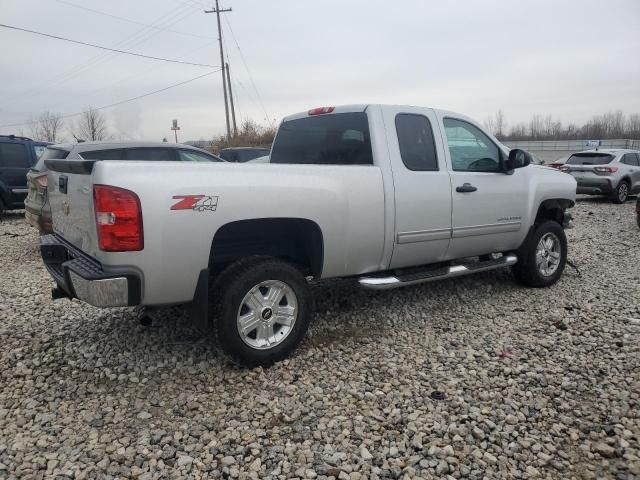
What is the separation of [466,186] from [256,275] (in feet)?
7.51

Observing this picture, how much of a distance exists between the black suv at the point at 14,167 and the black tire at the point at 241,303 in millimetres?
9800

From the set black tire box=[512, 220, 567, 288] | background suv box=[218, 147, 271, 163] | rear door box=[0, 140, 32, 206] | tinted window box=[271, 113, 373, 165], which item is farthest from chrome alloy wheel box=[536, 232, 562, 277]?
rear door box=[0, 140, 32, 206]

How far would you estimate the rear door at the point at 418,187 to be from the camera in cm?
405

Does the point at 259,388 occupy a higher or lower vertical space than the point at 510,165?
lower

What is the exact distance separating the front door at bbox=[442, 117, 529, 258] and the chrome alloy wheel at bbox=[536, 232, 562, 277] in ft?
1.55

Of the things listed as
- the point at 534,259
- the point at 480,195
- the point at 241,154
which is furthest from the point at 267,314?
the point at 241,154

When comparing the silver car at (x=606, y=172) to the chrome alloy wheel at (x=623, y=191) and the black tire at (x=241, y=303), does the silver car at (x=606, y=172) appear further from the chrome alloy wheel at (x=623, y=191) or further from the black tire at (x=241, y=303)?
the black tire at (x=241, y=303)

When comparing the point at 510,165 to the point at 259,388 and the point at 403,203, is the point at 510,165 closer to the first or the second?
the point at 403,203

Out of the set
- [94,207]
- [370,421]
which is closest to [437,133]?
[370,421]

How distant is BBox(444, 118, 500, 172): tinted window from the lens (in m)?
4.64

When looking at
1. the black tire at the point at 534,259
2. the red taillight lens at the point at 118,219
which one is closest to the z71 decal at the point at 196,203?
the red taillight lens at the point at 118,219

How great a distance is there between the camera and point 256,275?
3.36 metres

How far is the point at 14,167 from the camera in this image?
10867mm

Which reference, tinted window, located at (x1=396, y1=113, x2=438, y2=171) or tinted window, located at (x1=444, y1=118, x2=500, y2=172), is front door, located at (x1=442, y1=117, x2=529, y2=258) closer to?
tinted window, located at (x1=444, y1=118, x2=500, y2=172)
